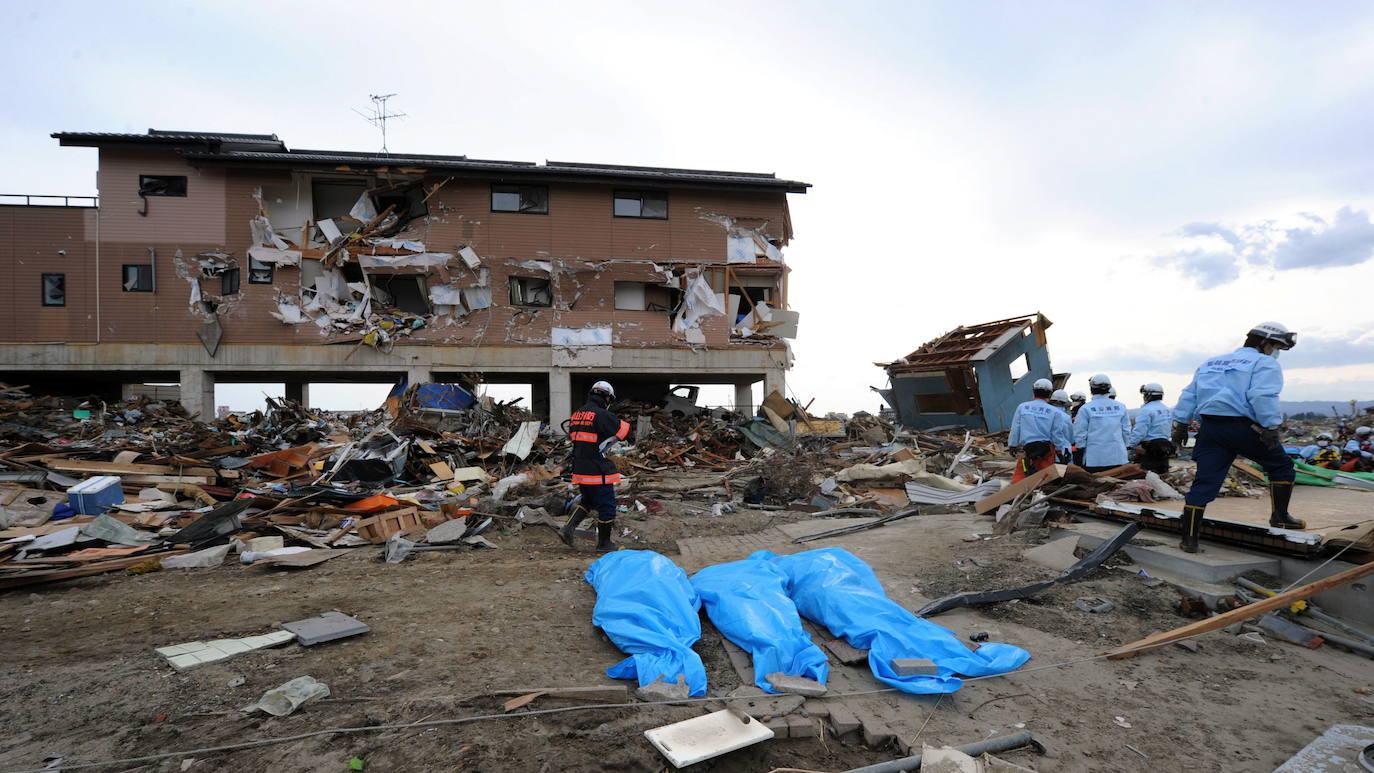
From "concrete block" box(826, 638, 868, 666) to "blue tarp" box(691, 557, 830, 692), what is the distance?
154 millimetres

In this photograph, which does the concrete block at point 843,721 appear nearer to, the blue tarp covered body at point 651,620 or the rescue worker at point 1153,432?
the blue tarp covered body at point 651,620

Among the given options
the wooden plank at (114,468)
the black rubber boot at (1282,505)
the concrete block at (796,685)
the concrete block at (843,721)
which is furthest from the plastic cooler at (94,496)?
the black rubber boot at (1282,505)

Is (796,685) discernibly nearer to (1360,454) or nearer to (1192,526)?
(1192,526)

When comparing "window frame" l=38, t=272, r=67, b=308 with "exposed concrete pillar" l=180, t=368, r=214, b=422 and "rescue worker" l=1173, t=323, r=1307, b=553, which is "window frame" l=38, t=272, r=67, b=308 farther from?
"rescue worker" l=1173, t=323, r=1307, b=553

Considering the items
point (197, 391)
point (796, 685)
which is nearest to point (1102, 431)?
point (796, 685)

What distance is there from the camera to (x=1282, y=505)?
15.2 feet

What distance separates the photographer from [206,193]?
1692 centimetres

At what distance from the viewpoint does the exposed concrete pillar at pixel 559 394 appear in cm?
1745

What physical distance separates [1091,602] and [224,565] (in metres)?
7.64

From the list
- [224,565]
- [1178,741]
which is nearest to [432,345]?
[224,565]

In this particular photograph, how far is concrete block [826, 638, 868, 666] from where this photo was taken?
3582 mm

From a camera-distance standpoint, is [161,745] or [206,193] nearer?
[161,745]

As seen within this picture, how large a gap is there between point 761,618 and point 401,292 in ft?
60.2

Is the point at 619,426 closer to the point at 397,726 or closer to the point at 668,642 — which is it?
the point at 668,642
